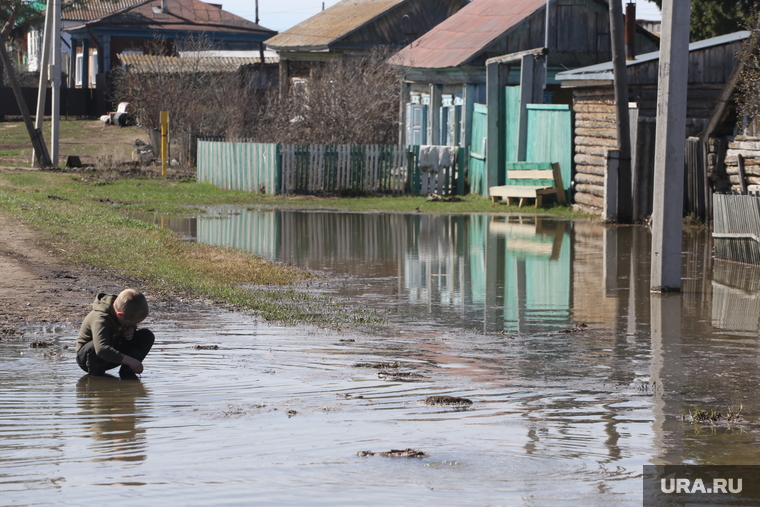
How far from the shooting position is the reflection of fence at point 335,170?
23969 mm

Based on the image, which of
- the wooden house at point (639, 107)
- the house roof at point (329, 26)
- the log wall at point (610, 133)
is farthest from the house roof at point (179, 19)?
the wooden house at point (639, 107)

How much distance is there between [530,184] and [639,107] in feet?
11.2

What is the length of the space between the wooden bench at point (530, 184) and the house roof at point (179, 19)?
3331cm

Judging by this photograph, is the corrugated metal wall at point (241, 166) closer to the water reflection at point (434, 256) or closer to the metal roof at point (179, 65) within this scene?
the water reflection at point (434, 256)

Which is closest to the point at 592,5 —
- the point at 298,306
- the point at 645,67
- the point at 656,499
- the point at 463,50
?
the point at 463,50

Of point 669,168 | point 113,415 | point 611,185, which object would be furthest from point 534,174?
point 113,415

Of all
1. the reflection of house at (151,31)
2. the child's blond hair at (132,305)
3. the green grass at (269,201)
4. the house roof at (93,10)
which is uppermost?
the house roof at (93,10)

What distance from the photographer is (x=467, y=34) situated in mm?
27859

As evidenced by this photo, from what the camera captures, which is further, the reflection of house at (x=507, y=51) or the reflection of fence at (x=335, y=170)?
the reflection of house at (x=507, y=51)

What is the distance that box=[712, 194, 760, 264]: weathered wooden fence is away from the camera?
1317 cm

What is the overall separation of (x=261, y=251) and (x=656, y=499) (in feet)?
34.3

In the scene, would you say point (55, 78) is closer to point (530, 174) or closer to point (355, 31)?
point (355, 31)

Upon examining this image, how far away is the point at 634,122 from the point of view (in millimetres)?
18984

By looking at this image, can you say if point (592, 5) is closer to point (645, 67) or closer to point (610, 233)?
point (645, 67)
